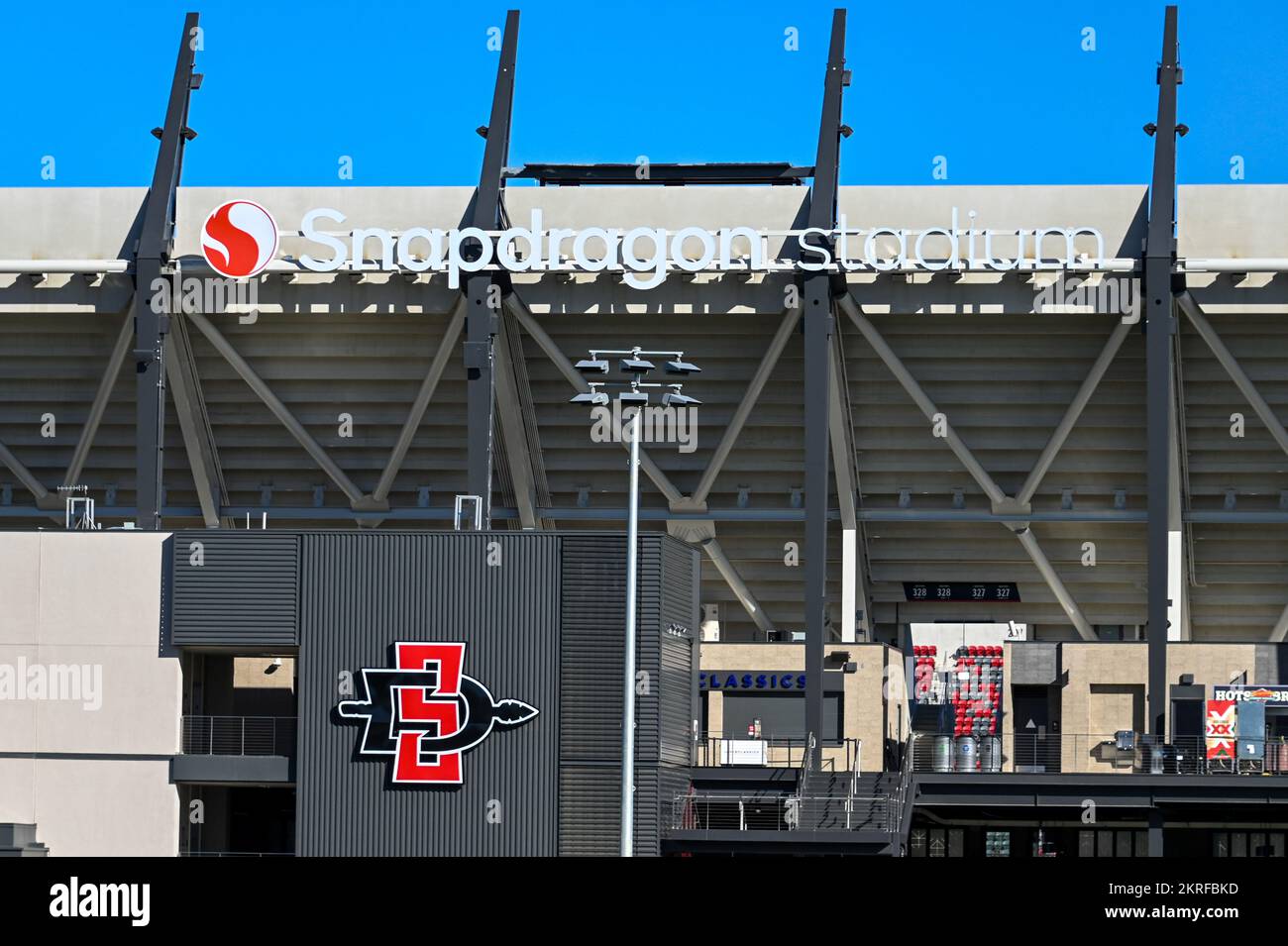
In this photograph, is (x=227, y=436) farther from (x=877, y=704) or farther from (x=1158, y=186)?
(x=1158, y=186)

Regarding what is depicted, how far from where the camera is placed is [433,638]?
1532 inches

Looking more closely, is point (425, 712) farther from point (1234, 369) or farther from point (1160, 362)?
point (1234, 369)

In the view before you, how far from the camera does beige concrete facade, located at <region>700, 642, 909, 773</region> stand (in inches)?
1914

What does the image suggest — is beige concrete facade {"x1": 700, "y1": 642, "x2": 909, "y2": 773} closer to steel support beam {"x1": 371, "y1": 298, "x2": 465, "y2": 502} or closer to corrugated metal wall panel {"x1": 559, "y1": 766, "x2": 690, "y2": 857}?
corrugated metal wall panel {"x1": 559, "y1": 766, "x2": 690, "y2": 857}

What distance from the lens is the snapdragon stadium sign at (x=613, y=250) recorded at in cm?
4644

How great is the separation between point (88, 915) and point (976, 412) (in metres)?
46.4

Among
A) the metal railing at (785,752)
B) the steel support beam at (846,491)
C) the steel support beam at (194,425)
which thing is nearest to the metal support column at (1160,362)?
the metal railing at (785,752)

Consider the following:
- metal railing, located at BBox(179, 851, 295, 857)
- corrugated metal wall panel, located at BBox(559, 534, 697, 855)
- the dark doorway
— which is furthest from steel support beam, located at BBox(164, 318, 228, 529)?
the dark doorway

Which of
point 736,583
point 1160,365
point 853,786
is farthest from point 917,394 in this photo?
point 853,786

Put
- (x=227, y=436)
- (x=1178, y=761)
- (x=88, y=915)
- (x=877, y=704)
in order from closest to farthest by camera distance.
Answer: (x=88, y=915) < (x=1178, y=761) < (x=877, y=704) < (x=227, y=436)

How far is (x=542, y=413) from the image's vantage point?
5072cm

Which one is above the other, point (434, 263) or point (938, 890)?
point (434, 263)

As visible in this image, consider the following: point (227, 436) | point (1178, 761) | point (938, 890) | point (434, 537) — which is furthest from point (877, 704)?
point (938, 890)

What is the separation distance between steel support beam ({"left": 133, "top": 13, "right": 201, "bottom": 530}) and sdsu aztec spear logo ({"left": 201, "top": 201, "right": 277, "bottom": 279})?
4.77 feet
